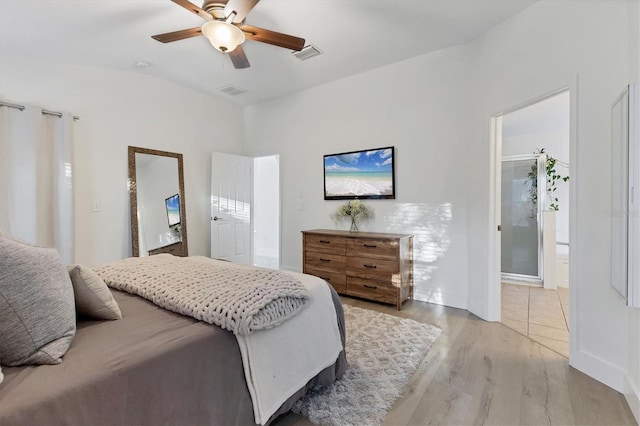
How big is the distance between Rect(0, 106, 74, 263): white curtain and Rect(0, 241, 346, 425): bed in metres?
2.42

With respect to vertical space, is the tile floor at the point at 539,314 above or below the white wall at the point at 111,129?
below

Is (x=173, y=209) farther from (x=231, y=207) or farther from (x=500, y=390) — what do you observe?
(x=500, y=390)

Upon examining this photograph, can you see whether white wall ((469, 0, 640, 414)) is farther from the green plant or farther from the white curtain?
the white curtain

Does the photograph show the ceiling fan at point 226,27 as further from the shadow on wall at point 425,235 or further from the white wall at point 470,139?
the shadow on wall at point 425,235

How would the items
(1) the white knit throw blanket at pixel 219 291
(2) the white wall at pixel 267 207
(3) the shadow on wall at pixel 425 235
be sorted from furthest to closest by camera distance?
1. (2) the white wall at pixel 267 207
2. (3) the shadow on wall at pixel 425 235
3. (1) the white knit throw blanket at pixel 219 291

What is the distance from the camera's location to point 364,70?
3.83m

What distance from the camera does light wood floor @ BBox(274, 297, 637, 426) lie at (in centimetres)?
160

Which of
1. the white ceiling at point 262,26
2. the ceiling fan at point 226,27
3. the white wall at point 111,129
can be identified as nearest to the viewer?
the ceiling fan at point 226,27

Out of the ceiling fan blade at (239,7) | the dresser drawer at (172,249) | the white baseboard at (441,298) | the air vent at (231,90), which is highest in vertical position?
the air vent at (231,90)

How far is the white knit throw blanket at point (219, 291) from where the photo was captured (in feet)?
4.09

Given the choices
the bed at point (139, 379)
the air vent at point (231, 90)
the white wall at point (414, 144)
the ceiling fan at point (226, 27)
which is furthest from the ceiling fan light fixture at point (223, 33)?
the air vent at point (231, 90)

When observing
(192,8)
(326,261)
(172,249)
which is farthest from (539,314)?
(172,249)

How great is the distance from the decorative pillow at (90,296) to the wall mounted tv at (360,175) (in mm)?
3050

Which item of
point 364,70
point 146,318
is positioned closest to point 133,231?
point 146,318
